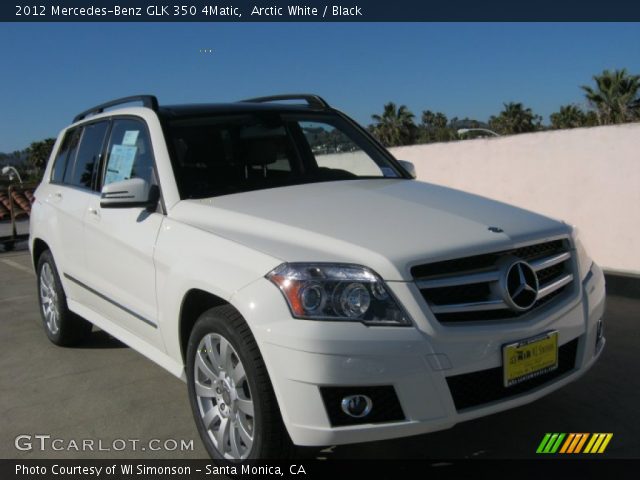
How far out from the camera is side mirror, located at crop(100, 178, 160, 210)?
134 inches

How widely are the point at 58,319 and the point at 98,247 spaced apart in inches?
53.4

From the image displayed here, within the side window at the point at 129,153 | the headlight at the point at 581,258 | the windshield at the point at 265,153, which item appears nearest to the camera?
the headlight at the point at 581,258

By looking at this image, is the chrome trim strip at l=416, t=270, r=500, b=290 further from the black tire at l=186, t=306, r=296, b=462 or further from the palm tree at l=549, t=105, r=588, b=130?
the palm tree at l=549, t=105, r=588, b=130

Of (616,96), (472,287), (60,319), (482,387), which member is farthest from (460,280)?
(616,96)

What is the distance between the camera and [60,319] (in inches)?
197

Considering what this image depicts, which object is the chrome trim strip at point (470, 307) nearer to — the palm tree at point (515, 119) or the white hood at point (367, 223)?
the white hood at point (367, 223)

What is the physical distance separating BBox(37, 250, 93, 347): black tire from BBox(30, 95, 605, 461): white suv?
932 millimetres

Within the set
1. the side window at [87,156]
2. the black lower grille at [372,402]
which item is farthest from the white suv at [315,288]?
the side window at [87,156]

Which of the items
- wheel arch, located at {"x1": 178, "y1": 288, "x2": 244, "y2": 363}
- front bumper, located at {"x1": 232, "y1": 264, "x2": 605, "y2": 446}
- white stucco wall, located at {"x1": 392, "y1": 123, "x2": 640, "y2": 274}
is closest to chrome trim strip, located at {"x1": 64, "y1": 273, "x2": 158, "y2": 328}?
wheel arch, located at {"x1": 178, "y1": 288, "x2": 244, "y2": 363}

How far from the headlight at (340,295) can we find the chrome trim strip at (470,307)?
156 millimetres

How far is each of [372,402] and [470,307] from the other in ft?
1.77

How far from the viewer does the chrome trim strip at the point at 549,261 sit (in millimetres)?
2848

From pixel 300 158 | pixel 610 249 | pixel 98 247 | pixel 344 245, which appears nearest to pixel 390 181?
pixel 300 158

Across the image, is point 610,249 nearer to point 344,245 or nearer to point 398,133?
point 344,245
